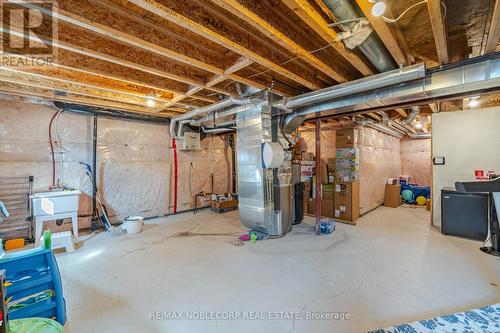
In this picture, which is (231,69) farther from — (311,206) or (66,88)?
(311,206)

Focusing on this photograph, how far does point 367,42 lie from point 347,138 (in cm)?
310

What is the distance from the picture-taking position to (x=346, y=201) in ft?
15.3

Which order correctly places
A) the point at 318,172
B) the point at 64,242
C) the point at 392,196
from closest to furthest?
the point at 64,242, the point at 318,172, the point at 392,196

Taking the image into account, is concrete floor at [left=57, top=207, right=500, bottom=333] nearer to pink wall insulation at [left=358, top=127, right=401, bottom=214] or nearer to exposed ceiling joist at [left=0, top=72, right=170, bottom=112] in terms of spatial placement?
pink wall insulation at [left=358, top=127, right=401, bottom=214]

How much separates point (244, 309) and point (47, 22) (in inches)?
123

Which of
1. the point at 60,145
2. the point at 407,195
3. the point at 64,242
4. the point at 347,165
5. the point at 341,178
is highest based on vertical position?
the point at 60,145

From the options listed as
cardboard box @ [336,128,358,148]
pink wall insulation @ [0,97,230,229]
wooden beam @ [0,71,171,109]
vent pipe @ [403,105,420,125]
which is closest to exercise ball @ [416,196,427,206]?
vent pipe @ [403,105,420,125]

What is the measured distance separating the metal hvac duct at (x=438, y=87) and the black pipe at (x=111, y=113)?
11.9 feet

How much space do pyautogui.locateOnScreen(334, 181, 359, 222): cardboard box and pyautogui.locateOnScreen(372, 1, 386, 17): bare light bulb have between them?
370 cm

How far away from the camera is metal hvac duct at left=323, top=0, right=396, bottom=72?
5.01 ft

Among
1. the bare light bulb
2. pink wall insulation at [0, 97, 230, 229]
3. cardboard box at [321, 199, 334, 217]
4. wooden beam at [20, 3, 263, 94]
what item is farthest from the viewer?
cardboard box at [321, 199, 334, 217]

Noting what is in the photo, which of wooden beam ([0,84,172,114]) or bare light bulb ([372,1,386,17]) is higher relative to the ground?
wooden beam ([0,84,172,114])

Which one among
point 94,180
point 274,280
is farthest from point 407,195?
point 94,180

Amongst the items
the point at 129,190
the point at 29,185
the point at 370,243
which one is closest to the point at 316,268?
the point at 370,243
